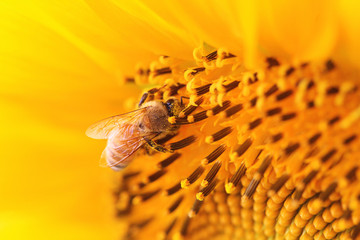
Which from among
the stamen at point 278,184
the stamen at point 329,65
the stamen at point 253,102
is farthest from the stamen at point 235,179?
the stamen at point 329,65

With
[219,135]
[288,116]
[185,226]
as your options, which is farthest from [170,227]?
[288,116]

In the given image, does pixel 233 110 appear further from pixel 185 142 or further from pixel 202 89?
pixel 185 142

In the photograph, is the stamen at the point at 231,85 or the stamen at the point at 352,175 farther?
the stamen at the point at 231,85

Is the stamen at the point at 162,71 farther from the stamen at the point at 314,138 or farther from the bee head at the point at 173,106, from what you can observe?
the stamen at the point at 314,138

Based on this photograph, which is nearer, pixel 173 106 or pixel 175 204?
pixel 173 106

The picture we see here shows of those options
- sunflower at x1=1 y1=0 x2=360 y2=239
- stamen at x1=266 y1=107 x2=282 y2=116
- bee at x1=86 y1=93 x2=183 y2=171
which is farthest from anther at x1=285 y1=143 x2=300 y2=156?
bee at x1=86 y1=93 x2=183 y2=171

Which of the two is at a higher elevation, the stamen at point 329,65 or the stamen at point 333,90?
the stamen at point 329,65

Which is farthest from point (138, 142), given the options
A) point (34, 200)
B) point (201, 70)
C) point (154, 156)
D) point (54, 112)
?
point (34, 200)

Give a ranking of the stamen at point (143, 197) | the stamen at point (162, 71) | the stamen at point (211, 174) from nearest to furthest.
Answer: the stamen at point (211, 174) → the stamen at point (162, 71) → the stamen at point (143, 197)
